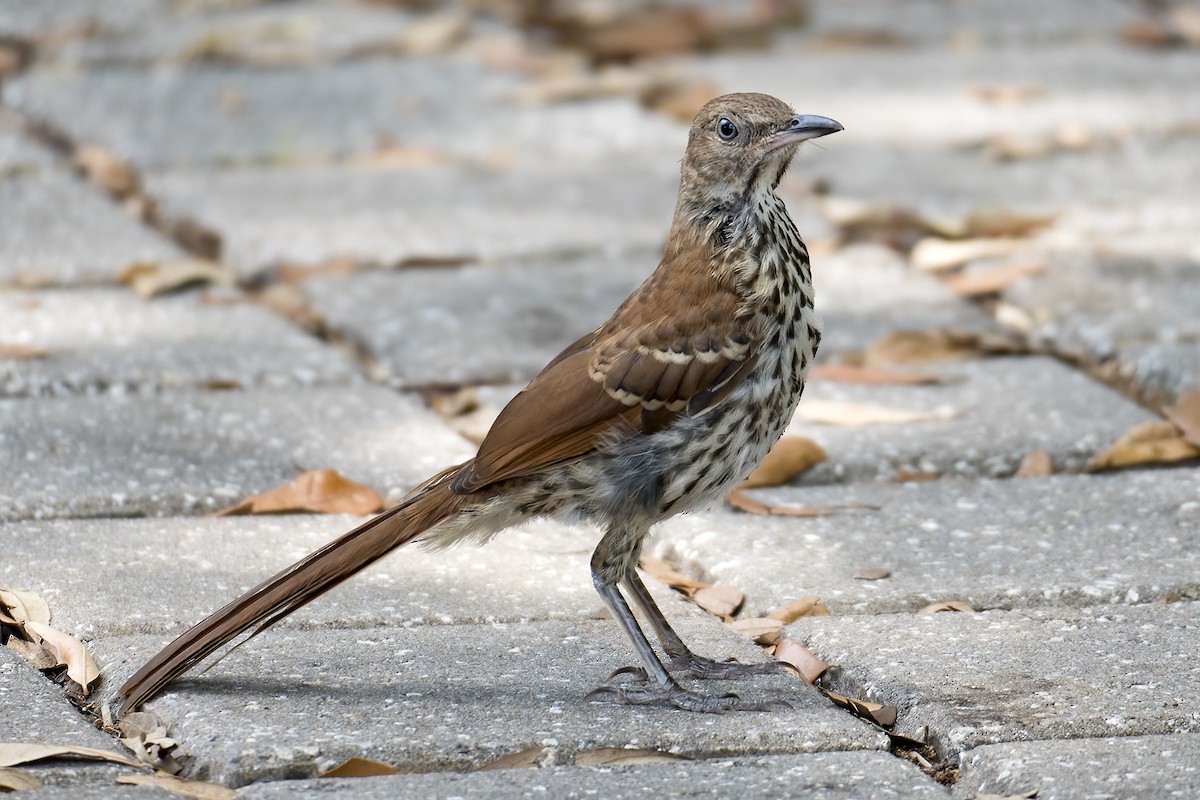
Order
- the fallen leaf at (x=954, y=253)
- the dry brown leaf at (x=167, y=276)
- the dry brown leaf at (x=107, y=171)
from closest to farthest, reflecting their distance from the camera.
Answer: the dry brown leaf at (x=167, y=276), the fallen leaf at (x=954, y=253), the dry brown leaf at (x=107, y=171)

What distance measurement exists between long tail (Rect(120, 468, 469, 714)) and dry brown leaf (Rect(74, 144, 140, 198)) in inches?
137

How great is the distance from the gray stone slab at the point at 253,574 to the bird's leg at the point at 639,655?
175 millimetres

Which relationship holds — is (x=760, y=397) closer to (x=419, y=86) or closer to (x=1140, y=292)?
(x=1140, y=292)

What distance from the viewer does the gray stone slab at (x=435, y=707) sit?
108 inches

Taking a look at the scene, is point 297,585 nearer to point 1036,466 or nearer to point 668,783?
point 668,783

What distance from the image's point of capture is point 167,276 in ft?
17.5

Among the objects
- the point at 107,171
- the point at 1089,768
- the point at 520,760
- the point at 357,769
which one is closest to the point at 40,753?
the point at 357,769

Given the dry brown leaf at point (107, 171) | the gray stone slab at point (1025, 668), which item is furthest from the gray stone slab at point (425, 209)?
the gray stone slab at point (1025, 668)

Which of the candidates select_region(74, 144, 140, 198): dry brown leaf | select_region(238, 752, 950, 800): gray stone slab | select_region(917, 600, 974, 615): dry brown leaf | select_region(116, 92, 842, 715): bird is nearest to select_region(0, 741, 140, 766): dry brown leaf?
select_region(238, 752, 950, 800): gray stone slab

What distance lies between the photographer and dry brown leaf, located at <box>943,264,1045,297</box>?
540 cm

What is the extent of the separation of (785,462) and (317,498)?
102cm

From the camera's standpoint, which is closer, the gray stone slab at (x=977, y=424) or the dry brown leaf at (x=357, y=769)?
the dry brown leaf at (x=357, y=769)

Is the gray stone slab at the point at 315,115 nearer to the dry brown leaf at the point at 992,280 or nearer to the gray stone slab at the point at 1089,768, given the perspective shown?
the dry brown leaf at the point at 992,280

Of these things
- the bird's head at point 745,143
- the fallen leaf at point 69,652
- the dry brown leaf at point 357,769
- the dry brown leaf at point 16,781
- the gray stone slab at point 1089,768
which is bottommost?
the fallen leaf at point 69,652
